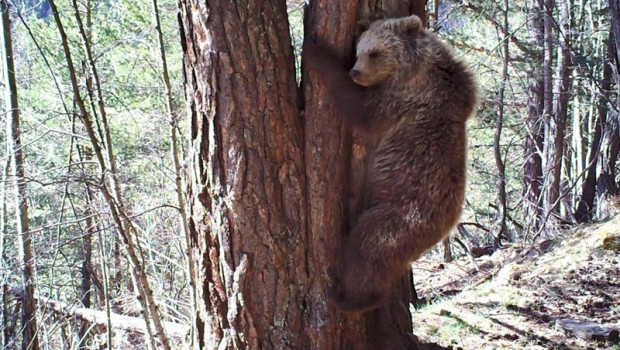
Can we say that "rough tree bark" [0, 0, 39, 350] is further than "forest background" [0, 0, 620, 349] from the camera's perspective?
No

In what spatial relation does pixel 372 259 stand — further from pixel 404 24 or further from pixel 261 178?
pixel 404 24

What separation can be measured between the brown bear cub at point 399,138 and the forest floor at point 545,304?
56.5 inches

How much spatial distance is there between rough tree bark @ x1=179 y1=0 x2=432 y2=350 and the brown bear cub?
127 millimetres

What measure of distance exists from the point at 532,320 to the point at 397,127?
245 centimetres

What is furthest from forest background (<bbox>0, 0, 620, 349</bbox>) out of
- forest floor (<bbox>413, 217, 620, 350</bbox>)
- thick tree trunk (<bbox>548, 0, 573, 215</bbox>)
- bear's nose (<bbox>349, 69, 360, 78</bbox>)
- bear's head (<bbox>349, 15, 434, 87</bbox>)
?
bear's nose (<bbox>349, 69, 360, 78</bbox>)

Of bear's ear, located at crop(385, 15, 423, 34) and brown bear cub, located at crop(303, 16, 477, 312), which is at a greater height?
bear's ear, located at crop(385, 15, 423, 34)

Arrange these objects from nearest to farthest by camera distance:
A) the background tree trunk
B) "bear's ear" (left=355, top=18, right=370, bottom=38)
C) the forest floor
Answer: "bear's ear" (left=355, top=18, right=370, bottom=38), the forest floor, the background tree trunk

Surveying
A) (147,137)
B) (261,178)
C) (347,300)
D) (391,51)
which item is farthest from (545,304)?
(147,137)

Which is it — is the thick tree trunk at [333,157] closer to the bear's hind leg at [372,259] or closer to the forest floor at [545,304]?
the bear's hind leg at [372,259]

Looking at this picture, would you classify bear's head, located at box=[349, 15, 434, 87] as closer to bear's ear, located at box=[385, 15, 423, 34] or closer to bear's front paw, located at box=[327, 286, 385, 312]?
bear's ear, located at box=[385, 15, 423, 34]

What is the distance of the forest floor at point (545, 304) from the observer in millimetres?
4402

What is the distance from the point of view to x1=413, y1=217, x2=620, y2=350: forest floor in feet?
14.4

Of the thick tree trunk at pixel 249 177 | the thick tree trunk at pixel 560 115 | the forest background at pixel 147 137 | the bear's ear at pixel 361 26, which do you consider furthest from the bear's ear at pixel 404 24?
the thick tree trunk at pixel 560 115

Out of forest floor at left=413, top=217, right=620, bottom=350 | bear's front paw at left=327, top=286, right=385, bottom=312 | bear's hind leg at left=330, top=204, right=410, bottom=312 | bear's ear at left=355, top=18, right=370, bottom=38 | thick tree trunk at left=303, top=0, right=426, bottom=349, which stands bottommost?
forest floor at left=413, top=217, right=620, bottom=350
